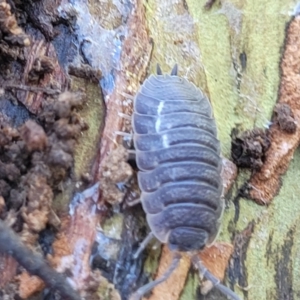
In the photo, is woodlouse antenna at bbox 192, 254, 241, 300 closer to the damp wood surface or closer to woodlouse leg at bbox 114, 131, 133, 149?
the damp wood surface

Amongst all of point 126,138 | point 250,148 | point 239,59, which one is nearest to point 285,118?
point 250,148

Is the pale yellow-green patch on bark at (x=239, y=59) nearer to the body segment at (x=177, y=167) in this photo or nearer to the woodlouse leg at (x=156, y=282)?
the body segment at (x=177, y=167)

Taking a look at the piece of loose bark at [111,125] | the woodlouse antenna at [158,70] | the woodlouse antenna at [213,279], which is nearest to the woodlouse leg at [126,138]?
the piece of loose bark at [111,125]

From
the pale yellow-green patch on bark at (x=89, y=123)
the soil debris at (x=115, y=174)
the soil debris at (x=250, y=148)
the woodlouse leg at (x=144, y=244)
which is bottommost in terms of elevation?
the woodlouse leg at (x=144, y=244)

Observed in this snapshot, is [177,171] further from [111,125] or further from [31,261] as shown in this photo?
[31,261]

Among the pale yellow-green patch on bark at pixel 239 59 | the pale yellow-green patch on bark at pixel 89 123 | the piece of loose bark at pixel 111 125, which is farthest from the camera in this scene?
the pale yellow-green patch on bark at pixel 239 59

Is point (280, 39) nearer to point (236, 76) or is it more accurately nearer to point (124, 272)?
point (236, 76)

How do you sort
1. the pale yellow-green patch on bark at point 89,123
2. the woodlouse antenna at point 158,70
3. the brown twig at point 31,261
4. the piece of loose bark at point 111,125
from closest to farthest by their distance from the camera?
the brown twig at point 31,261 → the piece of loose bark at point 111,125 → the pale yellow-green patch on bark at point 89,123 → the woodlouse antenna at point 158,70
